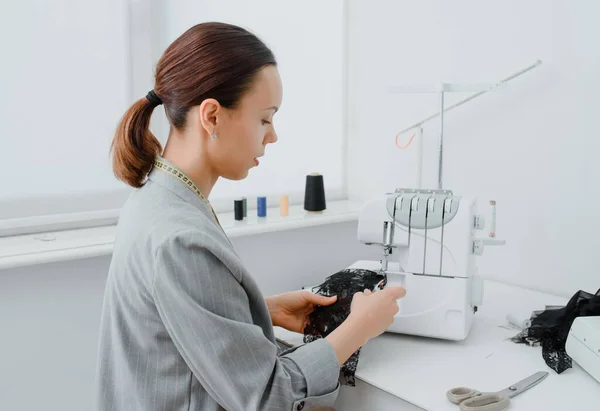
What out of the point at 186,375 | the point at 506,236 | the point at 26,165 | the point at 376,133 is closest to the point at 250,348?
the point at 186,375

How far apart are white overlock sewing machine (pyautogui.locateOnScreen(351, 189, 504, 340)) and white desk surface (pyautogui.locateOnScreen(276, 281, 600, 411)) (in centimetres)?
5

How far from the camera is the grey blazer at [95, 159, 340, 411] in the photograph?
32.3 inches

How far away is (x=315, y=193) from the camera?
80.4 inches

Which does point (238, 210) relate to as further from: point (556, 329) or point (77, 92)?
point (556, 329)

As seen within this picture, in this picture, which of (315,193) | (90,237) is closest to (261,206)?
(315,193)

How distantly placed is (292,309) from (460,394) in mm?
430

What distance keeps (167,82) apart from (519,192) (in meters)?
1.23

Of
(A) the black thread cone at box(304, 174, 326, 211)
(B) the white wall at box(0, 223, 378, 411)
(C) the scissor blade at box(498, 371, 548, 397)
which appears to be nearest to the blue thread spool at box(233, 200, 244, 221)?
(A) the black thread cone at box(304, 174, 326, 211)

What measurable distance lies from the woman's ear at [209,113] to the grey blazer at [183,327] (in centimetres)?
10

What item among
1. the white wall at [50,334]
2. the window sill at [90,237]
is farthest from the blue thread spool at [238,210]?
the white wall at [50,334]

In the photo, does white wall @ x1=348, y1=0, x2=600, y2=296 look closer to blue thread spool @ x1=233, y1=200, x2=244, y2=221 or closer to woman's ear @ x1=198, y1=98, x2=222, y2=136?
blue thread spool @ x1=233, y1=200, x2=244, y2=221

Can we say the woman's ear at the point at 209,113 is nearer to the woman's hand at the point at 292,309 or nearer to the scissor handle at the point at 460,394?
the woman's hand at the point at 292,309

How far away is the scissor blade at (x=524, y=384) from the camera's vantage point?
1.06 meters

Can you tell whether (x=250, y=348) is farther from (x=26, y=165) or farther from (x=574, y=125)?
(x=574, y=125)
